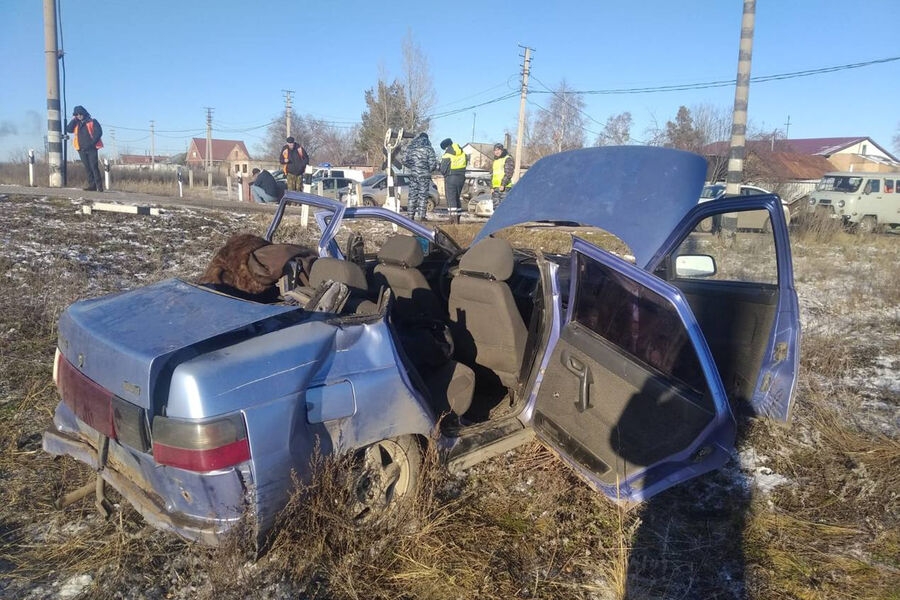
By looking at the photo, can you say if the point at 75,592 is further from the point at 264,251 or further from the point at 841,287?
the point at 841,287

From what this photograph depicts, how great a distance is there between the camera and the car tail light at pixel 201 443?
2.18 metres

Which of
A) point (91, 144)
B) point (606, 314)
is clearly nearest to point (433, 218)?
point (91, 144)

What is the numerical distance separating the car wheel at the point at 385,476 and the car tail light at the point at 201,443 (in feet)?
2.41

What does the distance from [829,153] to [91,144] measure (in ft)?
190

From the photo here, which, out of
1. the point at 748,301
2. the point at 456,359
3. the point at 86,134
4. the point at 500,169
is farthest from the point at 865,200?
the point at 86,134

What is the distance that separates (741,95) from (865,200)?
1074cm

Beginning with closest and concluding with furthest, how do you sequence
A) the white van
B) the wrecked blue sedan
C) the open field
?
the wrecked blue sedan < the open field < the white van

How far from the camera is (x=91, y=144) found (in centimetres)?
1295

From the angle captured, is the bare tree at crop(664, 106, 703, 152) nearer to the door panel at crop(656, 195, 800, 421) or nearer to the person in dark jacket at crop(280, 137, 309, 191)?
the person in dark jacket at crop(280, 137, 309, 191)

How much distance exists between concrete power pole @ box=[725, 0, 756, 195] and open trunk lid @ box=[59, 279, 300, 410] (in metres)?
11.2

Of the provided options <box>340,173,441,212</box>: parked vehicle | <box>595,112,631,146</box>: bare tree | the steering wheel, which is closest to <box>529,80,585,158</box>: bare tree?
<box>595,112,631,146</box>: bare tree

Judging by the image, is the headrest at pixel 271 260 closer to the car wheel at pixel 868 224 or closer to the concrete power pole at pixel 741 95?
the concrete power pole at pixel 741 95

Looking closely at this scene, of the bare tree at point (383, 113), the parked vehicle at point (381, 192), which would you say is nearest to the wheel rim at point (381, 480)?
the parked vehicle at point (381, 192)

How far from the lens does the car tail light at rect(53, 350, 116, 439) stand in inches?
95.5
